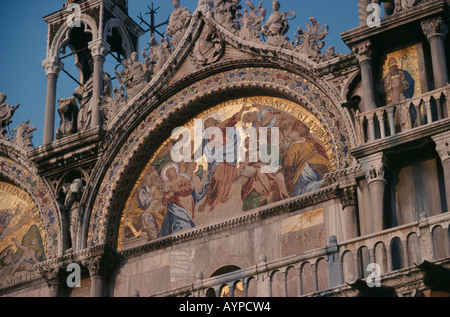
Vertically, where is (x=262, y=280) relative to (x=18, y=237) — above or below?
below

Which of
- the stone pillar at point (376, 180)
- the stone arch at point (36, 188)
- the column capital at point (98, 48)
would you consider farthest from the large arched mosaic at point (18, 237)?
the stone pillar at point (376, 180)

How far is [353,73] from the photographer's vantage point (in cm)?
1850

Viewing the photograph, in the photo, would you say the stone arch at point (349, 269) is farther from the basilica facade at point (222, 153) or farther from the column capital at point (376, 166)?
the column capital at point (376, 166)

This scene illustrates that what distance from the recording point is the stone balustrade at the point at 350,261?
1455cm

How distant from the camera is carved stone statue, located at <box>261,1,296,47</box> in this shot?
19.5 m

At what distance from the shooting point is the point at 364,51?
1795 centimetres

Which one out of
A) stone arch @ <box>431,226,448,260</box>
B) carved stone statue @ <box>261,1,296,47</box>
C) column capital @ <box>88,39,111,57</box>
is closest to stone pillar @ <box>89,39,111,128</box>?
column capital @ <box>88,39,111,57</box>

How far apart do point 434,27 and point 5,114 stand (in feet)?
29.6

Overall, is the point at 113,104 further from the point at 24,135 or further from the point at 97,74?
the point at 24,135

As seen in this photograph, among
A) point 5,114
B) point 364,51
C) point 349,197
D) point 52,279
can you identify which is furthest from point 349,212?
point 5,114

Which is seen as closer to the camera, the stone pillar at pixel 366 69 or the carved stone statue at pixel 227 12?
the stone pillar at pixel 366 69

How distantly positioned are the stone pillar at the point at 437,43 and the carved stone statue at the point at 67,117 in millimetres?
6903
